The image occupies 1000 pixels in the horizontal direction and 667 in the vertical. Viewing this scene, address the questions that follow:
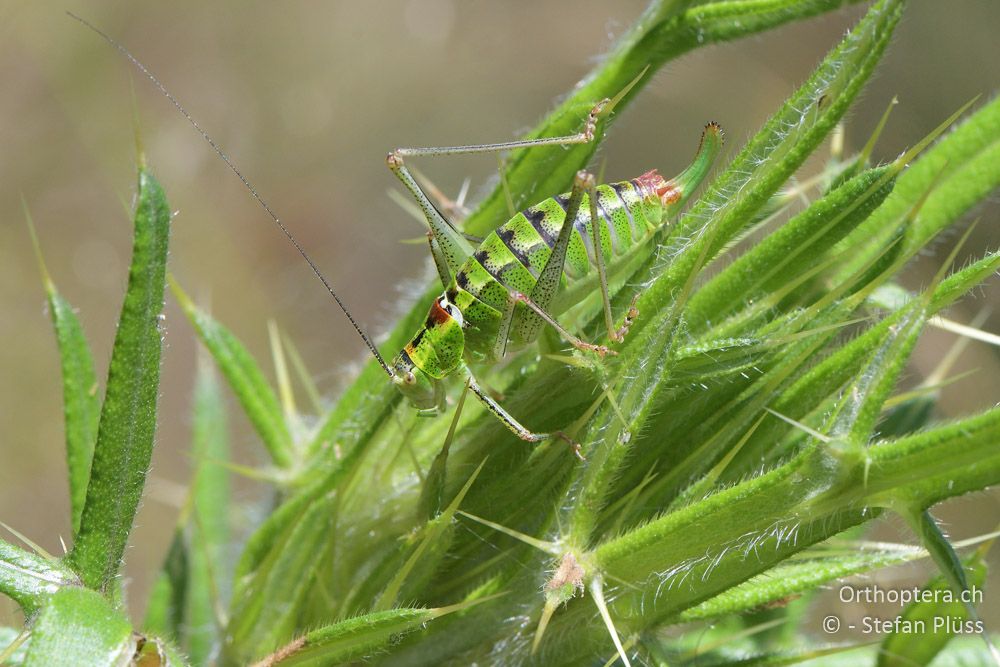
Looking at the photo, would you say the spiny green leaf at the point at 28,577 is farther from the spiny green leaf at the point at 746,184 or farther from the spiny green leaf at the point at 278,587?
the spiny green leaf at the point at 746,184

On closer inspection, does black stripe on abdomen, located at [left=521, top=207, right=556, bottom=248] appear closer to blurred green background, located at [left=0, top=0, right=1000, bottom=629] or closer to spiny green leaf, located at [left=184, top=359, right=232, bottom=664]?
spiny green leaf, located at [left=184, top=359, right=232, bottom=664]

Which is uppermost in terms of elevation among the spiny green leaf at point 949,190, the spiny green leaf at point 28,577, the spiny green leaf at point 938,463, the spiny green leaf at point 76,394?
the spiny green leaf at point 949,190

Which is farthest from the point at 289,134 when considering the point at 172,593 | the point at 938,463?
the point at 938,463

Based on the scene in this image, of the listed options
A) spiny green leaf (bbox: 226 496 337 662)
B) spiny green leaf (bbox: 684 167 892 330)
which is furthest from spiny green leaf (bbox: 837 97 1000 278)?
spiny green leaf (bbox: 226 496 337 662)

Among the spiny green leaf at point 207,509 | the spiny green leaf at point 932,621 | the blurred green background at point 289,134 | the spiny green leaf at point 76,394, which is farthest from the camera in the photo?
the blurred green background at point 289,134

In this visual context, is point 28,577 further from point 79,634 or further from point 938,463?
point 938,463

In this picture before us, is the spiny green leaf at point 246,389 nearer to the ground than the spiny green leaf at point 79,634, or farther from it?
farther from it

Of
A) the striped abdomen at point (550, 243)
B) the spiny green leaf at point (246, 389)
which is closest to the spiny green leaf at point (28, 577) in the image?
the spiny green leaf at point (246, 389)
